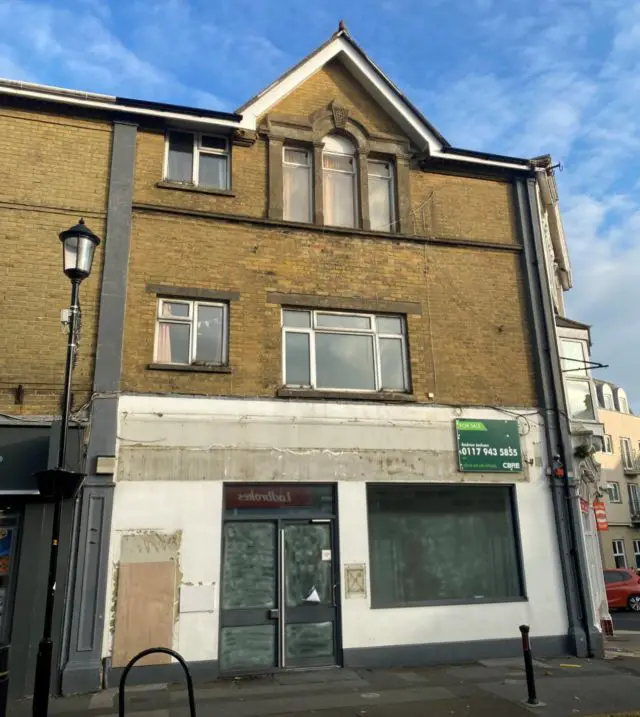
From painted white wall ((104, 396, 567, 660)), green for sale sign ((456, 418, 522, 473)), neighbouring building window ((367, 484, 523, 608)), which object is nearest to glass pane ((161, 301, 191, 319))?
painted white wall ((104, 396, 567, 660))

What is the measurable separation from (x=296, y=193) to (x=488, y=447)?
604cm

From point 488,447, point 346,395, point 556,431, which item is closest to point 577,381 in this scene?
point 556,431

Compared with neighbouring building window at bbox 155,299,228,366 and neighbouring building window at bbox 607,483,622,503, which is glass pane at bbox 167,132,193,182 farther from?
neighbouring building window at bbox 607,483,622,503

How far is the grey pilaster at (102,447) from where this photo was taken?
8.55 m

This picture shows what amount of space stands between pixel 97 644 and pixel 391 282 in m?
7.70

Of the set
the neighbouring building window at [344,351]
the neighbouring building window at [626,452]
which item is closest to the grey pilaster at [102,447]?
the neighbouring building window at [344,351]

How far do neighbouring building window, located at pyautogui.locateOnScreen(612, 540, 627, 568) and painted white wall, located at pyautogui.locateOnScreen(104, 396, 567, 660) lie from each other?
89.7ft

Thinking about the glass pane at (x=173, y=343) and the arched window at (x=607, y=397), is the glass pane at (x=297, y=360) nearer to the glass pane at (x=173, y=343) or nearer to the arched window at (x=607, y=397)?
the glass pane at (x=173, y=343)

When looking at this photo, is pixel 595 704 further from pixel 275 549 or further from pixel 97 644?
pixel 97 644

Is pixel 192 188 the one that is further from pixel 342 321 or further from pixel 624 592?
pixel 624 592

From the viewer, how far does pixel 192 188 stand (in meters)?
11.2

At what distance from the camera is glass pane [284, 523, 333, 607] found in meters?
9.80

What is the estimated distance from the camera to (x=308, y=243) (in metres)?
11.5

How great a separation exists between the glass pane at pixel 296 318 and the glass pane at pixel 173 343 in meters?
1.72
